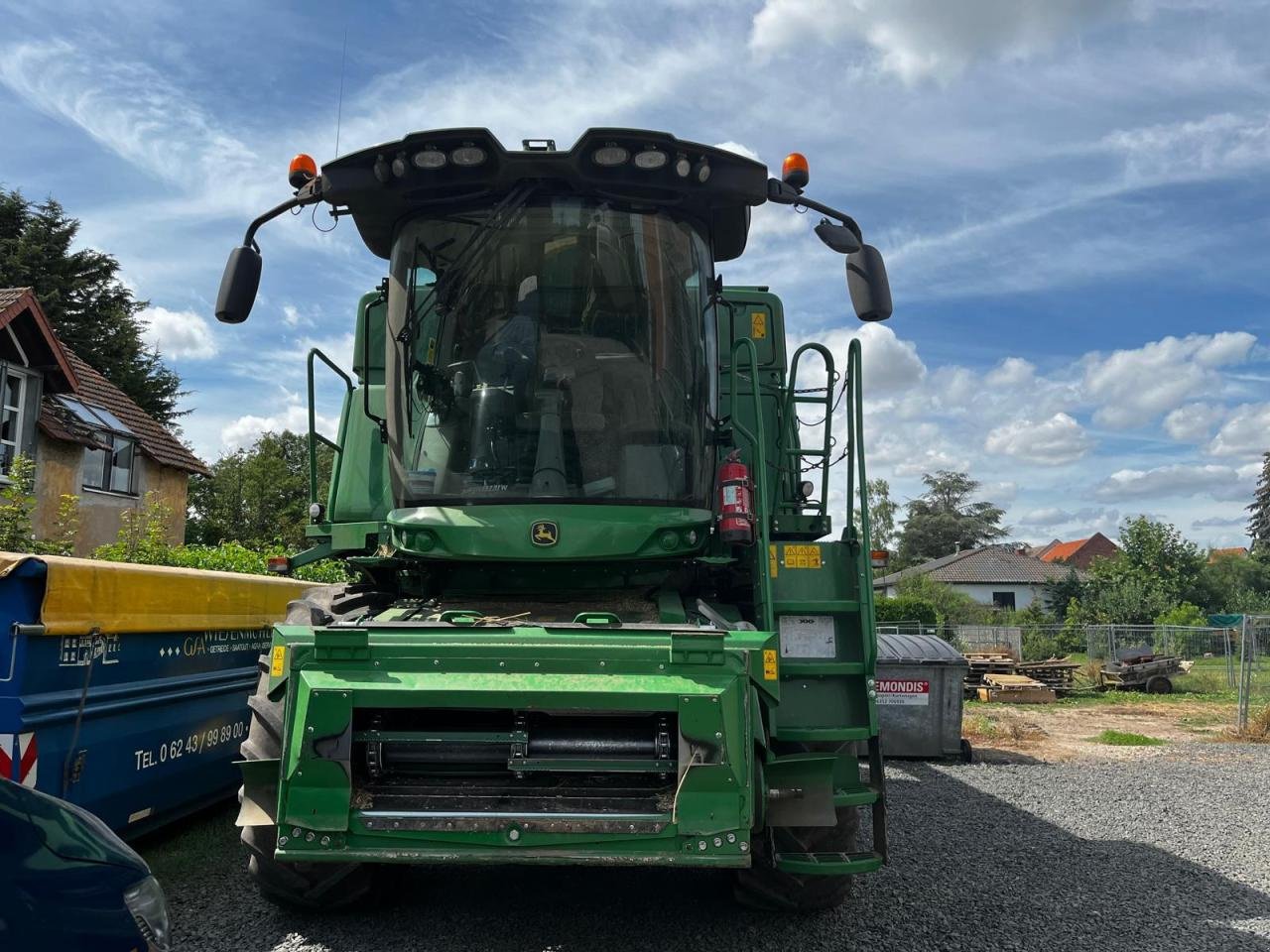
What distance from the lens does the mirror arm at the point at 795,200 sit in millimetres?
4695

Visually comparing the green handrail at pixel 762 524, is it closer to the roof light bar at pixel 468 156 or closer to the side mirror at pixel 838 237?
the side mirror at pixel 838 237

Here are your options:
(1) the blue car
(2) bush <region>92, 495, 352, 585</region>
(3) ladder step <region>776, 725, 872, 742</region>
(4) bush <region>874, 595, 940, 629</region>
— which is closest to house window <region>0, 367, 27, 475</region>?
(2) bush <region>92, 495, 352, 585</region>

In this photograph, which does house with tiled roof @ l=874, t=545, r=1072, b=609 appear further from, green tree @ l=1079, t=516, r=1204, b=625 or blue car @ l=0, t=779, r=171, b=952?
blue car @ l=0, t=779, r=171, b=952

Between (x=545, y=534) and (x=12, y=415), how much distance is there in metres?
20.2

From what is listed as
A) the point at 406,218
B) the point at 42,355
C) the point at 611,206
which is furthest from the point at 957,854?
the point at 42,355

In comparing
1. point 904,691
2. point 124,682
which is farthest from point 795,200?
point 904,691

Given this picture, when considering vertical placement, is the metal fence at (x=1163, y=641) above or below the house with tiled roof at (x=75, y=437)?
below

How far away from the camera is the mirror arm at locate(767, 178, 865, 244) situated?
470cm

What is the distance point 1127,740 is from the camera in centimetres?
1334

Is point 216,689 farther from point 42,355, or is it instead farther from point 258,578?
point 42,355

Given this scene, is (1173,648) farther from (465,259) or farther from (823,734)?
(465,259)

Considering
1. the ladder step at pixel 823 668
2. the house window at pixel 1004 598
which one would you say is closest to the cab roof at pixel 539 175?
the ladder step at pixel 823 668

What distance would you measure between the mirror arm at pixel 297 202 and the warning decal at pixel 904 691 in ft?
26.7

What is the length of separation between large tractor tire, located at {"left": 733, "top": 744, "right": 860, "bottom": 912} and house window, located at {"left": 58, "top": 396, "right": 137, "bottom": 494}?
73.7ft
